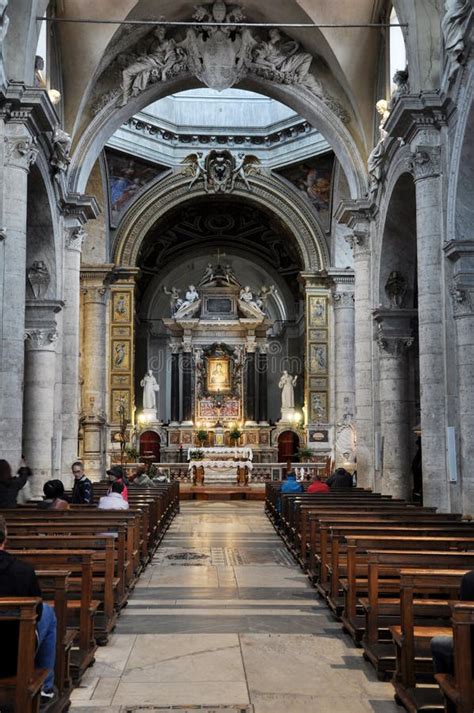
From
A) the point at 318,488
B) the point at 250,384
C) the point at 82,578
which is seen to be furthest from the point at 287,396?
the point at 82,578

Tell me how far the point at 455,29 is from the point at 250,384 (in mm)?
23655

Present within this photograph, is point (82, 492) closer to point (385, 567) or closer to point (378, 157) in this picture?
point (385, 567)

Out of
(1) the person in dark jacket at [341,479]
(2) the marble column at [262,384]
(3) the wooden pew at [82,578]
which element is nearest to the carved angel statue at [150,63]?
(1) the person in dark jacket at [341,479]

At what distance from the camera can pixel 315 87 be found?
64.3ft

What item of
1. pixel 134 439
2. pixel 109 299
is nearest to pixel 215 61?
pixel 109 299

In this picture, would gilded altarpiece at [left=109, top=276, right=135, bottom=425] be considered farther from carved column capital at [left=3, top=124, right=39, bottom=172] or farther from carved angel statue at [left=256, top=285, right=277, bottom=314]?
carved column capital at [left=3, top=124, right=39, bottom=172]

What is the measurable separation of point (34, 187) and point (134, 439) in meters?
14.7

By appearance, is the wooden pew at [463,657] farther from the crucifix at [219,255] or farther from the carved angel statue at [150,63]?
the crucifix at [219,255]

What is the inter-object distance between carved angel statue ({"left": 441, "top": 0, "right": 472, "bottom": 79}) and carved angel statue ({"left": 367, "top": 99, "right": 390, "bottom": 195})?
4129 millimetres

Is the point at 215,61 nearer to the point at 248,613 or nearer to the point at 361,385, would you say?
the point at 361,385

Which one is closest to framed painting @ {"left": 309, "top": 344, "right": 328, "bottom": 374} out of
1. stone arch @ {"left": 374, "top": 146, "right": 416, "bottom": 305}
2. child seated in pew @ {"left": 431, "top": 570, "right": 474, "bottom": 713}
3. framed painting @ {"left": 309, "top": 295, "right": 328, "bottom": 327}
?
framed painting @ {"left": 309, "top": 295, "right": 328, "bottom": 327}

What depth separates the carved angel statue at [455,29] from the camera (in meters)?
11.5

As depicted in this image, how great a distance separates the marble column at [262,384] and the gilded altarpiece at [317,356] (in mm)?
4493

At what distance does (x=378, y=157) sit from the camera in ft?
55.7
